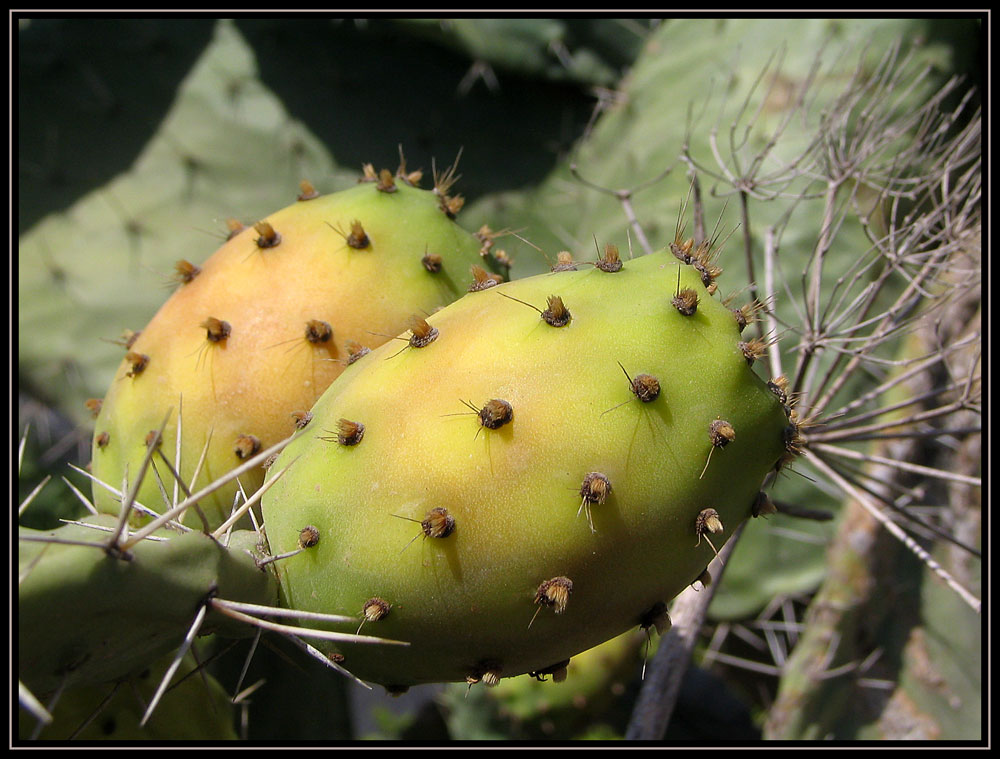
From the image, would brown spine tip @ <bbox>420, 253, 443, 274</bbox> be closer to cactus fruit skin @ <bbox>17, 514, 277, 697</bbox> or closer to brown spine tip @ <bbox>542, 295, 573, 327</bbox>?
brown spine tip @ <bbox>542, 295, 573, 327</bbox>

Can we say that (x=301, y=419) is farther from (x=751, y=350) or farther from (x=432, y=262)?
(x=751, y=350)

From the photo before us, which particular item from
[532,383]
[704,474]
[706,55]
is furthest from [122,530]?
[706,55]

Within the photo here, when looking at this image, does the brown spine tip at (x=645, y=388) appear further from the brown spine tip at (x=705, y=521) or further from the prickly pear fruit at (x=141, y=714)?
the prickly pear fruit at (x=141, y=714)

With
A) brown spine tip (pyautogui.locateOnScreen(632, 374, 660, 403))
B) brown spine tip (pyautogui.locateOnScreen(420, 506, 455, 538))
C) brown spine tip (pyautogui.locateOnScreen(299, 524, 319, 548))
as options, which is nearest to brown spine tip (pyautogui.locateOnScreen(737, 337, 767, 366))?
brown spine tip (pyautogui.locateOnScreen(632, 374, 660, 403))

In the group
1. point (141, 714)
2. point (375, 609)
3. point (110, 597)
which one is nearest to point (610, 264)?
point (375, 609)

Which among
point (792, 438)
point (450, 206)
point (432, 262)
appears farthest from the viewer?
point (450, 206)
